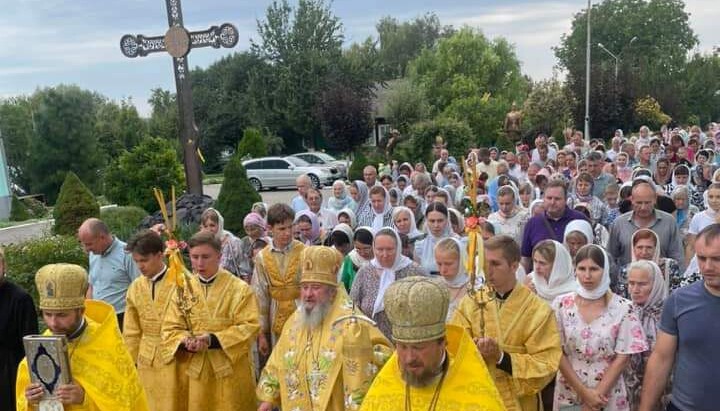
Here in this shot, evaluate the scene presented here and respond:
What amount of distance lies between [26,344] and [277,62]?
1660 inches

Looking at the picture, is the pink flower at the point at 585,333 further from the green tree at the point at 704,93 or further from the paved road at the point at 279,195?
the green tree at the point at 704,93

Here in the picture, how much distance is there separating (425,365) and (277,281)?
334 centimetres

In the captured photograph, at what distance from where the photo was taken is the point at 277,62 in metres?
44.2

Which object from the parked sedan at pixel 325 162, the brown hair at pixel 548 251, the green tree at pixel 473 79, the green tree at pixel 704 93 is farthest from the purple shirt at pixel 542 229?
the green tree at pixel 704 93

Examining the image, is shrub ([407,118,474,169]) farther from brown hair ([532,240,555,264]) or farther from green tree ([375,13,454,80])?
green tree ([375,13,454,80])

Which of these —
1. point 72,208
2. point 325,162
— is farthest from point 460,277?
point 325,162

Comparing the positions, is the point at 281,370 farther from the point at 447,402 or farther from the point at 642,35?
the point at 642,35

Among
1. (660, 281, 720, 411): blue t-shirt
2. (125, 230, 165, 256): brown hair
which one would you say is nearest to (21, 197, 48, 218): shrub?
(125, 230, 165, 256): brown hair

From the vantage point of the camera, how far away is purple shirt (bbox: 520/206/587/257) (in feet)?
21.4

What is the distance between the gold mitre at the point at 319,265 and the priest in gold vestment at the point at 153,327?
3.98 feet

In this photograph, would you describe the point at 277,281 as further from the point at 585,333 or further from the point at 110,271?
the point at 585,333

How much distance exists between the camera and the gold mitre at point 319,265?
4.11 m

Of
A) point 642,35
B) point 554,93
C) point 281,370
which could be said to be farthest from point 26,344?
point 642,35

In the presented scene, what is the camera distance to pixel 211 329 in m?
4.81
